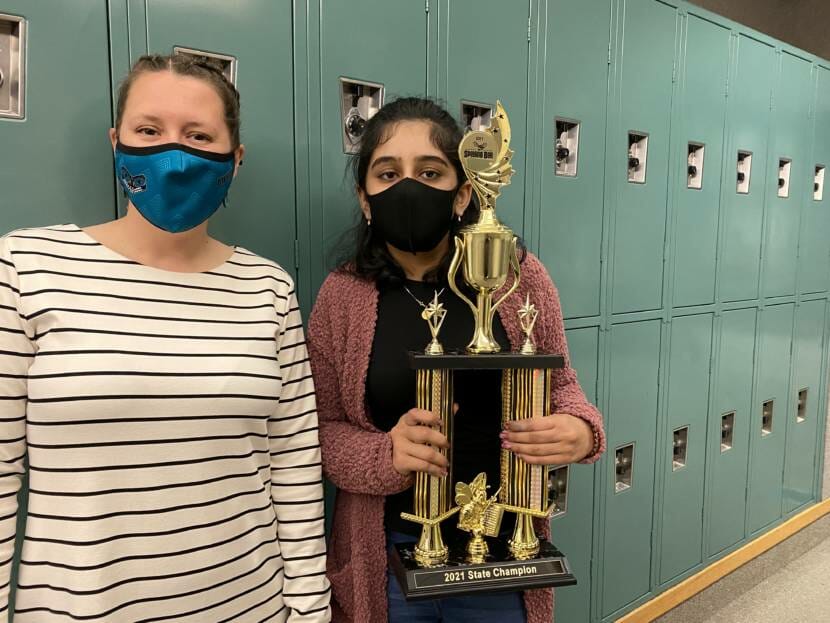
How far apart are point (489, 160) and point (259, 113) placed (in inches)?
26.5

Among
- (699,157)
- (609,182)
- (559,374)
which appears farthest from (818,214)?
(559,374)

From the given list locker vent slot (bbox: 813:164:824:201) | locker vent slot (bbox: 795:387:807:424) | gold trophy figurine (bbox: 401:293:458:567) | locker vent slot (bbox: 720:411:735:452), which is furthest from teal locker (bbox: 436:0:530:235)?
locker vent slot (bbox: 795:387:807:424)

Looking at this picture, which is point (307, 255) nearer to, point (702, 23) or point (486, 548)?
point (486, 548)

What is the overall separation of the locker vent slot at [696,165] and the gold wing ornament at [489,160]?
185 centimetres

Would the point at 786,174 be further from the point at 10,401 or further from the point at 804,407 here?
the point at 10,401

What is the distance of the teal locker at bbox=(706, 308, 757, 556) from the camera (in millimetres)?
2992

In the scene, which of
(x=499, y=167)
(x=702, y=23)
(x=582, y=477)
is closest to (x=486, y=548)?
(x=499, y=167)

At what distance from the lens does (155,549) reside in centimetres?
105

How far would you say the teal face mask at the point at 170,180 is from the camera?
3.43ft

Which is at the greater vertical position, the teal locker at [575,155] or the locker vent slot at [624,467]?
the teal locker at [575,155]

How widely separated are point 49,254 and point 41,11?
622 millimetres

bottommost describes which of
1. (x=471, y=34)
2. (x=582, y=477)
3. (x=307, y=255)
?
(x=582, y=477)

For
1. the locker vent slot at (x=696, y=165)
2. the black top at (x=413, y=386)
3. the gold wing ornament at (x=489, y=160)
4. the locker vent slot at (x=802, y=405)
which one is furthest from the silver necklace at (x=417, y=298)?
the locker vent slot at (x=802, y=405)

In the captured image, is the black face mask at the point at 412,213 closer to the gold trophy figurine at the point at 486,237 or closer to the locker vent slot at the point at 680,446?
the gold trophy figurine at the point at 486,237
